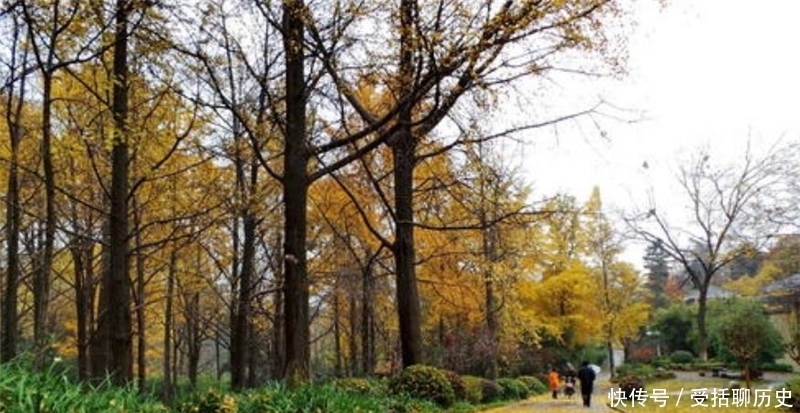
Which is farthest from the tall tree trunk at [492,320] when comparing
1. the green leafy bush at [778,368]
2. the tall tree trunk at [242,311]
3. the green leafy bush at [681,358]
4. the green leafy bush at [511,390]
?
the green leafy bush at [681,358]

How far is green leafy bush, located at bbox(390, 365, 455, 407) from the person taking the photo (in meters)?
12.8

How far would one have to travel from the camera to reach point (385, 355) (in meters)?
29.4

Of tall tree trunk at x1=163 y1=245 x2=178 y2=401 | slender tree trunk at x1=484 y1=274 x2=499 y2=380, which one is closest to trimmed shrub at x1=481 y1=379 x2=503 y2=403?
slender tree trunk at x1=484 y1=274 x2=499 y2=380

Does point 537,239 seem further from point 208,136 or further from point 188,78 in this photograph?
point 188,78

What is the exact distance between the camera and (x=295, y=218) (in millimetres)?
10133

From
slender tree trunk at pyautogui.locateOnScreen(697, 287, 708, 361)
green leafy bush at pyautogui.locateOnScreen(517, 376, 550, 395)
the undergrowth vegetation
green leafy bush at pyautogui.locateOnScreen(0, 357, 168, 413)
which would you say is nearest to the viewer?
green leafy bush at pyautogui.locateOnScreen(0, 357, 168, 413)

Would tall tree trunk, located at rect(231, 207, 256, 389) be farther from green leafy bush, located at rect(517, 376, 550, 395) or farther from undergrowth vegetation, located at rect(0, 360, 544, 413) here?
green leafy bush, located at rect(517, 376, 550, 395)

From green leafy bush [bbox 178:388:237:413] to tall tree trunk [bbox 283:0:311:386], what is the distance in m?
2.12

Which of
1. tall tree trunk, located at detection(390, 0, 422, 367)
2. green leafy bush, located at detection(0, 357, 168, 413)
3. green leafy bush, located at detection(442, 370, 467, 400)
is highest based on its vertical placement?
tall tree trunk, located at detection(390, 0, 422, 367)

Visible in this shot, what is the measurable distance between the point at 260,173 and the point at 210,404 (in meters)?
14.5

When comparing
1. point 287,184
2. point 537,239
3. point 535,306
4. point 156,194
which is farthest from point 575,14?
point 535,306

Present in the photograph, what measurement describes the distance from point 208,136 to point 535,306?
70.3ft

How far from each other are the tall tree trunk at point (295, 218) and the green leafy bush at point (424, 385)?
327cm

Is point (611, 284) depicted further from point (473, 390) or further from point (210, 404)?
point (210, 404)
